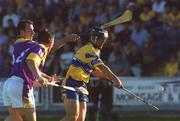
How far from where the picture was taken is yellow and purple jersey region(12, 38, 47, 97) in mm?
10797

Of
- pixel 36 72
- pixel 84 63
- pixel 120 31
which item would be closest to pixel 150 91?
pixel 120 31

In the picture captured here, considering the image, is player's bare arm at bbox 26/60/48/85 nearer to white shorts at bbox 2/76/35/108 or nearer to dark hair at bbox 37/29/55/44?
white shorts at bbox 2/76/35/108

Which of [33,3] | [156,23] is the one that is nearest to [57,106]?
[156,23]

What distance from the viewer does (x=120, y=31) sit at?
20.4 meters

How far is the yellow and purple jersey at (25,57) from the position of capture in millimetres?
10797

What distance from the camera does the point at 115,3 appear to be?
21.2 metres

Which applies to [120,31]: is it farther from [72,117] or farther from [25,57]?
[25,57]

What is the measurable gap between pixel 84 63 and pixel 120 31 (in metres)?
8.48

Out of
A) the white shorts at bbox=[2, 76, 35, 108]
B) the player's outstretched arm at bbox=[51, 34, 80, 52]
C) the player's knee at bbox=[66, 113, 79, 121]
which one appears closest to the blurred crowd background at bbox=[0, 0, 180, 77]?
the player's outstretched arm at bbox=[51, 34, 80, 52]

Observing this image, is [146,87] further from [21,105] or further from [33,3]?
[21,105]

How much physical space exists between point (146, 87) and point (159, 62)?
134cm

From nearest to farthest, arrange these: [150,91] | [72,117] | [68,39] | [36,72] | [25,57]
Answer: [36,72] < [25,57] < [72,117] < [68,39] < [150,91]

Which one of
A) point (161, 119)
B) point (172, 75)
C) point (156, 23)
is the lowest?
point (161, 119)

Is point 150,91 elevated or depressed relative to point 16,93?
elevated
